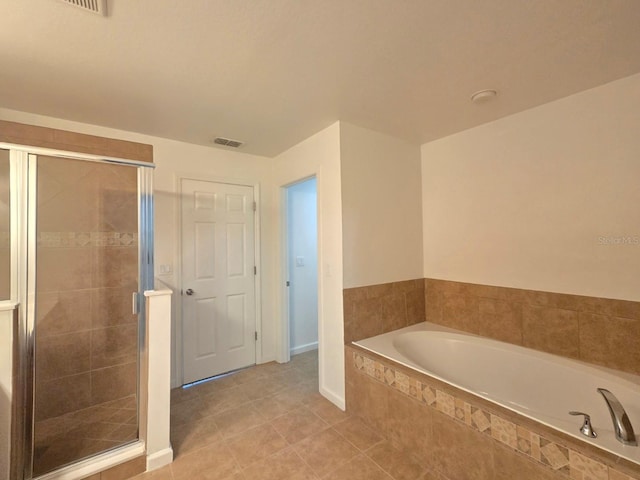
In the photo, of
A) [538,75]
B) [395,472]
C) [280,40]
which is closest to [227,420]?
[395,472]

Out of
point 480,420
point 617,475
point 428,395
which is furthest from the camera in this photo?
point 428,395

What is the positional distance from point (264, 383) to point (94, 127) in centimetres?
271

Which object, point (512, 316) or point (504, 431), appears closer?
point (504, 431)

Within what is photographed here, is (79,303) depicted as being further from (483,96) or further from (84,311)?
(483,96)

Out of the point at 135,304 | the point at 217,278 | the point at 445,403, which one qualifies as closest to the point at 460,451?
the point at 445,403

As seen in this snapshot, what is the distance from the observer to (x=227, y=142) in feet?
8.82

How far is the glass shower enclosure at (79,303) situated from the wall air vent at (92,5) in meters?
0.76

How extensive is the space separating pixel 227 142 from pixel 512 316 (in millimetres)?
2986

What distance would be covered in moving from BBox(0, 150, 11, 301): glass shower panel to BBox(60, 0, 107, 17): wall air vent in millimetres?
918

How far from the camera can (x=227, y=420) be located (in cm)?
210

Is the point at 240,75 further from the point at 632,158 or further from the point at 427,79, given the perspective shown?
the point at 632,158

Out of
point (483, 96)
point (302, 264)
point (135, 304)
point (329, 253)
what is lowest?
point (135, 304)

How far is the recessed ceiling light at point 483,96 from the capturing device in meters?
1.84

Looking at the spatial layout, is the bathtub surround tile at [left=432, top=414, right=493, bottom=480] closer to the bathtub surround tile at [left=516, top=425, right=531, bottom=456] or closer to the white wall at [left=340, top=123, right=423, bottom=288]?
the bathtub surround tile at [left=516, top=425, right=531, bottom=456]
